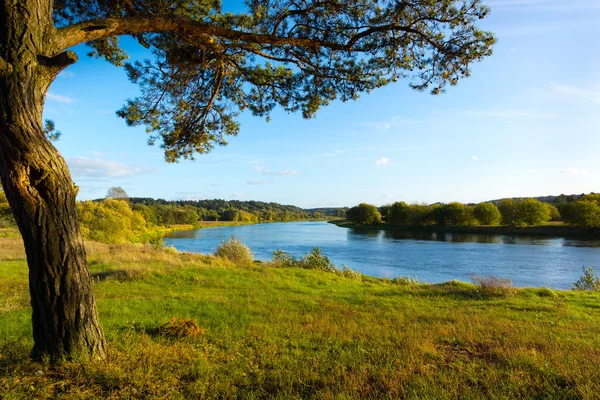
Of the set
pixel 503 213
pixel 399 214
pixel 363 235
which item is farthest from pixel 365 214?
pixel 503 213

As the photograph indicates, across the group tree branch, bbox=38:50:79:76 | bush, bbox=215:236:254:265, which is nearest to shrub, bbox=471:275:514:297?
tree branch, bbox=38:50:79:76

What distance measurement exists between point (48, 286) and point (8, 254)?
60.2 ft

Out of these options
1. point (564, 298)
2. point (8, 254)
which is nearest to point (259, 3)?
point (564, 298)

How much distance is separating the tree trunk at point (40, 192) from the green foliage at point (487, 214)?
68.1m

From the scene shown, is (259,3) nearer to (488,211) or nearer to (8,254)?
(8,254)

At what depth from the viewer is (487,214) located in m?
61.2

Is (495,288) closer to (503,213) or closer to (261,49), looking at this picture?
(261,49)

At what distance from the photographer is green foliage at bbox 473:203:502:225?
60781 millimetres

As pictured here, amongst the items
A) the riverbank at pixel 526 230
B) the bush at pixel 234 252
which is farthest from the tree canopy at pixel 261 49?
the riverbank at pixel 526 230

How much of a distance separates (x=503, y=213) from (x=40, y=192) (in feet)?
232

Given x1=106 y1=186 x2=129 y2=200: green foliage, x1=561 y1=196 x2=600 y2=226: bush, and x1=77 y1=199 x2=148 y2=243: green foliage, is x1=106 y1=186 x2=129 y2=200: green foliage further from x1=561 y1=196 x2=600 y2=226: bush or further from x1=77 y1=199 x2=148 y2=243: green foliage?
x1=561 y1=196 x2=600 y2=226: bush

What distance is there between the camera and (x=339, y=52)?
6.11m

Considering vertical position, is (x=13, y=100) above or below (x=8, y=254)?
above

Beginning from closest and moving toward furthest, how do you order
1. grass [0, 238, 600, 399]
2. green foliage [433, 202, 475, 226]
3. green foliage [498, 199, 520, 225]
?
grass [0, 238, 600, 399] < green foliage [498, 199, 520, 225] < green foliage [433, 202, 475, 226]
